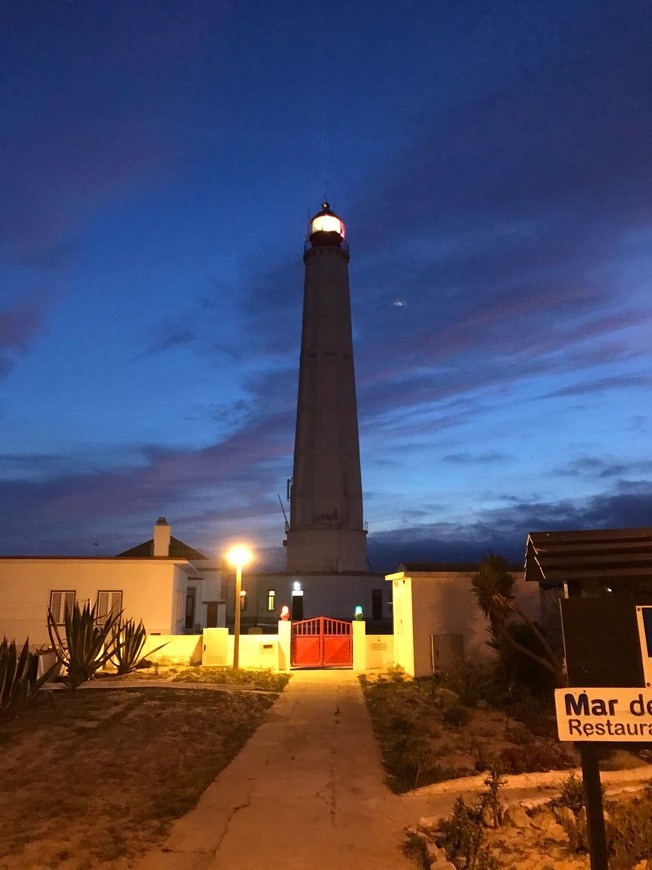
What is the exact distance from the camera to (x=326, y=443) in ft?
120

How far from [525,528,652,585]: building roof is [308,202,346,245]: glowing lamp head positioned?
37329 millimetres

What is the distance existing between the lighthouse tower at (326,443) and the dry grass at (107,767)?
69.8 ft

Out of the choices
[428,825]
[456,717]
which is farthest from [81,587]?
[428,825]

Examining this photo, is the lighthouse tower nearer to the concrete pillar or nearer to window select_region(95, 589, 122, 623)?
window select_region(95, 589, 122, 623)

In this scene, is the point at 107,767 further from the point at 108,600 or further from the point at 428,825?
the point at 108,600

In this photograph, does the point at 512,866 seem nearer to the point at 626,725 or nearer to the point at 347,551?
the point at 626,725

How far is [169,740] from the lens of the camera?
1045cm

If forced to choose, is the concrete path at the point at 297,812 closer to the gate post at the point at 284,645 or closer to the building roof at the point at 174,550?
the gate post at the point at 284,645

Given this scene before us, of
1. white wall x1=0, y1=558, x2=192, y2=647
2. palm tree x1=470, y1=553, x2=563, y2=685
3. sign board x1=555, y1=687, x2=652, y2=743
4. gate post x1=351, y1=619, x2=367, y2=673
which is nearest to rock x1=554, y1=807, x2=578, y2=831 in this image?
sign board x1=555, y1=687, x2=652, y2=743

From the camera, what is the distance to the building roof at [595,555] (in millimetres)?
5320

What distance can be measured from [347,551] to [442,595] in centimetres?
1918

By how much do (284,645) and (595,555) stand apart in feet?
49.7

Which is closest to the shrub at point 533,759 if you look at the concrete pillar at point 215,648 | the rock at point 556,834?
the rock at point 556,834

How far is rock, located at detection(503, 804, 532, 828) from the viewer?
6394 mm
